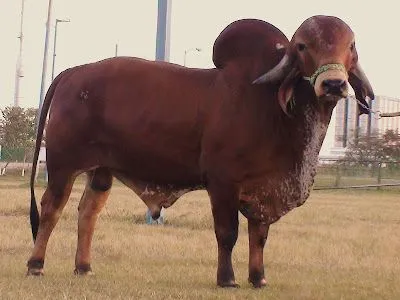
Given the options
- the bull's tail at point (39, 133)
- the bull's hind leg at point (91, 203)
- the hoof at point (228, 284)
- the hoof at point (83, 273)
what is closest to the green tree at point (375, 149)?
the bull's tail at point (39, 133)

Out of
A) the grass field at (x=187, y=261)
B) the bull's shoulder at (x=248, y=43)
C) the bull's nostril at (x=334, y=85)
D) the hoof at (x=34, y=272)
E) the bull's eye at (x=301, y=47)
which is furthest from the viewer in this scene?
the hoof at (x=34, y=272)

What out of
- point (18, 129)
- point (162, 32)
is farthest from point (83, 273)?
point (18, 129)

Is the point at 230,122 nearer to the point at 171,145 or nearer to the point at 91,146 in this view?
the point at 171,145

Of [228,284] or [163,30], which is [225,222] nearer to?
[228,284]

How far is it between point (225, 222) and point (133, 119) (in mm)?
1152

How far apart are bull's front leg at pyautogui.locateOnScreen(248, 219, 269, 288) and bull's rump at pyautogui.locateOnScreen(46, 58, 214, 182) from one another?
61cm

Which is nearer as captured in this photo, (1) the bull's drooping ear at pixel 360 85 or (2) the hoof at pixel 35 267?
(1) the bull's drooping ear at pixel 360 85

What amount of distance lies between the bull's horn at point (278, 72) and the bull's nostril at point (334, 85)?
612mm

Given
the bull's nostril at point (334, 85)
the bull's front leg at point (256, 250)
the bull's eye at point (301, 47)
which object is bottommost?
the bull's front leg at point (256, 250)

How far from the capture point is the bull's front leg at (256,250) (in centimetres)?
661

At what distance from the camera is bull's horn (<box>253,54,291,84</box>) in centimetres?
607

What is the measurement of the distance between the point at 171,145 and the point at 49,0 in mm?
29018

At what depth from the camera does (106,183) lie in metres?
7.31

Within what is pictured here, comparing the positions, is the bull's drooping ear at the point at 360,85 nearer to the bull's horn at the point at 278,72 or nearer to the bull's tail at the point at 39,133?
the bull's horn at the point at 278,72
